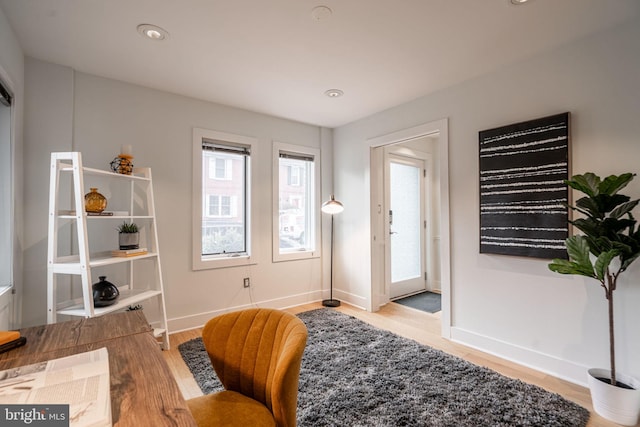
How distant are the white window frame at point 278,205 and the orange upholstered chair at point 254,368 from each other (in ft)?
8.00

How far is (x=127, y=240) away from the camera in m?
2.62

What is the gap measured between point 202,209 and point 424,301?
3.14 m

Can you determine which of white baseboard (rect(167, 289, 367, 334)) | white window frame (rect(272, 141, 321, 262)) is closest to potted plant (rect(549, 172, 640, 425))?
white baseboard (rect(167, 289, 367, 334))

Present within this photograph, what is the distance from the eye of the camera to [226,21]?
6.56 ft

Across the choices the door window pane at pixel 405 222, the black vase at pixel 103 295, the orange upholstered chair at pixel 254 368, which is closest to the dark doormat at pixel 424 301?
the door window pane at pixel 405 222

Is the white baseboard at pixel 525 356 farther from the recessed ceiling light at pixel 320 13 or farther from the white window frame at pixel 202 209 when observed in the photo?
the recessed ceiling light at pixel 320 13

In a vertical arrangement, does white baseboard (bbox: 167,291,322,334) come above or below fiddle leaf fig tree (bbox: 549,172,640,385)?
below

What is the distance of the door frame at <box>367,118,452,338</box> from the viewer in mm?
2990

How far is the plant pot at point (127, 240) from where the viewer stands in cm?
261

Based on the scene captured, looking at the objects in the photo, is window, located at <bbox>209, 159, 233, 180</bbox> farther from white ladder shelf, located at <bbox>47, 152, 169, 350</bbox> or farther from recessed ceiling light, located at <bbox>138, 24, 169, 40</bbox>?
recessed ceiling light, located at <bbox>138, 24, 169, 40</bbox>

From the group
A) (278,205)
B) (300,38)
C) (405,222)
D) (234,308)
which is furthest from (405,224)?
(300,38)

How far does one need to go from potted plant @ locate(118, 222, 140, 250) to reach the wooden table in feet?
4.45

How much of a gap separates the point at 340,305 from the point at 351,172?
175 centimetres

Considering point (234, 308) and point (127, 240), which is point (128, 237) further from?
point (234, 308)
